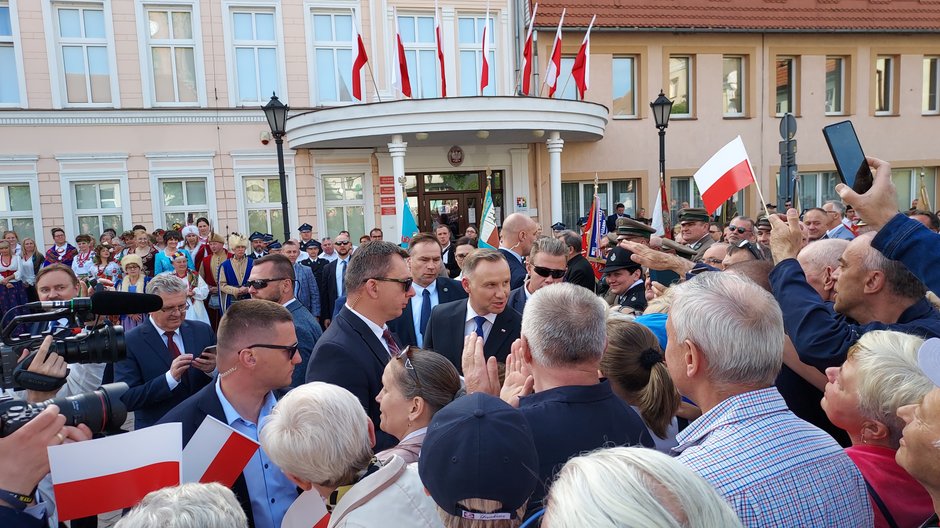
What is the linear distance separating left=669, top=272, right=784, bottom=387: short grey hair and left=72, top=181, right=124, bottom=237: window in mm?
15930

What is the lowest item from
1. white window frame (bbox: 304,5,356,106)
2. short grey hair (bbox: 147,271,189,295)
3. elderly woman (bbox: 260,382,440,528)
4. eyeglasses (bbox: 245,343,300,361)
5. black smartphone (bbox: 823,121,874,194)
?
elderly woman (bbox: 260,382,440,528)

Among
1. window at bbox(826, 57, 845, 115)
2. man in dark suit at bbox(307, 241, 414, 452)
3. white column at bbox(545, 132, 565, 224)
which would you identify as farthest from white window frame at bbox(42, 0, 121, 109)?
window at bbox(826, 57, 845, 115)

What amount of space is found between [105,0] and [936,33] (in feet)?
79.7

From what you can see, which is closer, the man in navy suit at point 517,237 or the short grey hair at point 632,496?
the short grey hair at point 632,496

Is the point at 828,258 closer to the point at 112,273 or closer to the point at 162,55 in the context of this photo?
the point at 112,273

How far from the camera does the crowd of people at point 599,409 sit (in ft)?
4.83

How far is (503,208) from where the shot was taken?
16.8 meters

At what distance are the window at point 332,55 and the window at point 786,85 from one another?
13.2 metres

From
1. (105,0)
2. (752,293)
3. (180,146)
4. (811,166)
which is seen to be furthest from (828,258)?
(811,166)

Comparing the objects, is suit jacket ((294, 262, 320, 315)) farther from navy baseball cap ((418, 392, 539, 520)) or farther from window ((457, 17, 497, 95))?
window ((457, 17, 497, 95))

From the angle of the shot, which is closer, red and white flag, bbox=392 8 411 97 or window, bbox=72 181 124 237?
red and white flag, bbox=392 8 411 97

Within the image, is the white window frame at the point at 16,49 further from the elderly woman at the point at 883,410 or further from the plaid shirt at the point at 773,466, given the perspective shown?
the elderly woman at the point at 883,410

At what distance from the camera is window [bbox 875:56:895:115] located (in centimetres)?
1870

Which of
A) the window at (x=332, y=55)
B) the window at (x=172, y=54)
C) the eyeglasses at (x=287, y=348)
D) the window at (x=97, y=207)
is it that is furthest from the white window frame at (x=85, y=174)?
the eyeglasses at (x=287, y=348)
